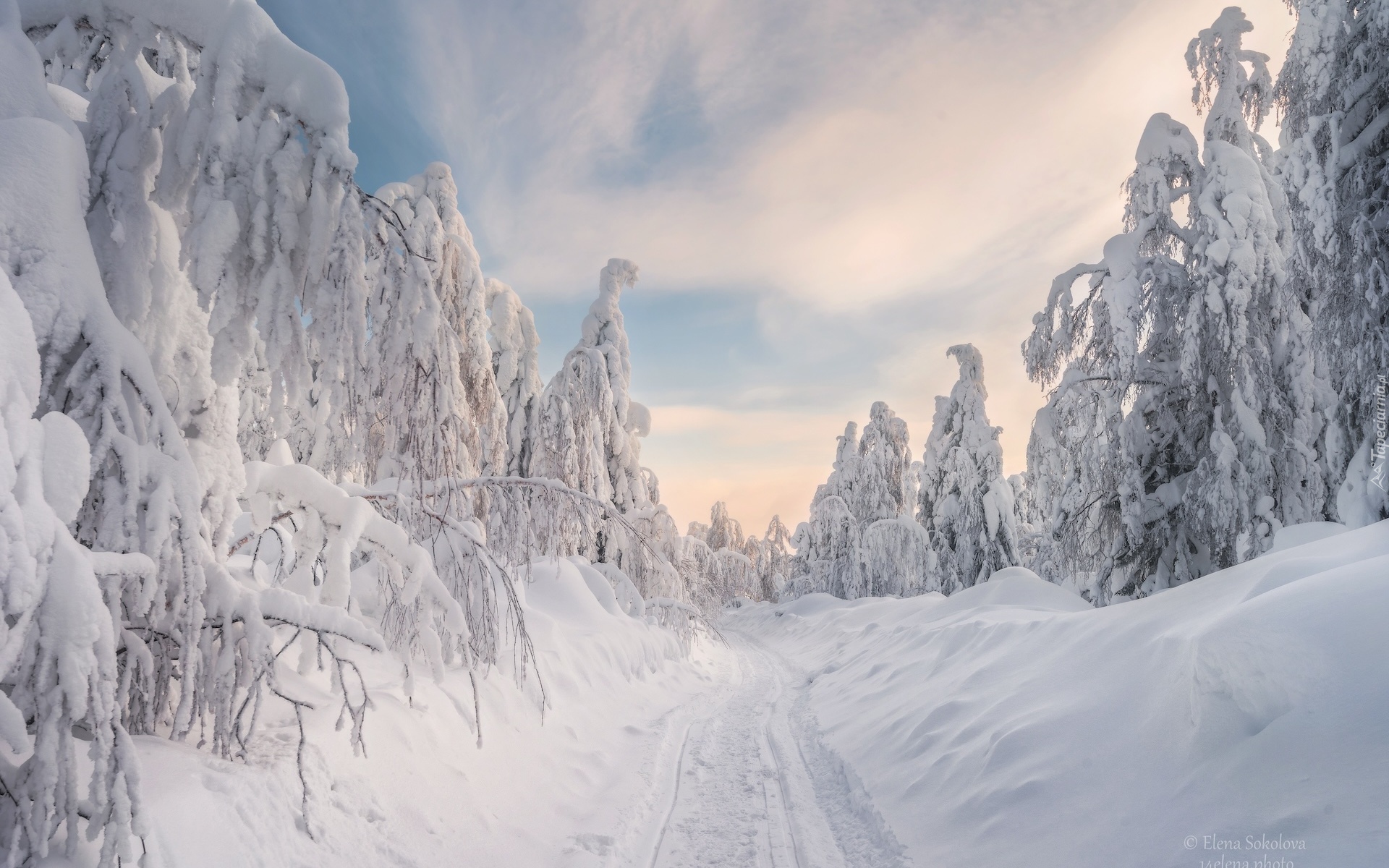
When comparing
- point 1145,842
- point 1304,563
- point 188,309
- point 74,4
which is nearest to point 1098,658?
point 1304,563

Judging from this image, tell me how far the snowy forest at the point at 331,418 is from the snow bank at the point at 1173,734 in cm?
7

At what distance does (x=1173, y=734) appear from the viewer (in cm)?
368

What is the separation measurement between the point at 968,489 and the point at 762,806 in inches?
749

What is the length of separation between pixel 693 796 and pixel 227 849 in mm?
3799

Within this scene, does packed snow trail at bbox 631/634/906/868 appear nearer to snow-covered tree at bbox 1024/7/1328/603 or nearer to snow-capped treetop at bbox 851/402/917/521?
snow-covered tree at bbox 1024/7/1328/603

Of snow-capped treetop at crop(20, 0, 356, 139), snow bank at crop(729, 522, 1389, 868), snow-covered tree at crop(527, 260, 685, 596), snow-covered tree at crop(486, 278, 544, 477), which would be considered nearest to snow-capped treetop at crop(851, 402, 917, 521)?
snow-covered tree at crop(527, 260, 685, 596)

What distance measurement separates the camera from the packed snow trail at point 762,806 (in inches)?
173

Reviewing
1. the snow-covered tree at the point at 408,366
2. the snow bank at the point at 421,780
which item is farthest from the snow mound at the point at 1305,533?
the snow-covered tree at the point at 408,366

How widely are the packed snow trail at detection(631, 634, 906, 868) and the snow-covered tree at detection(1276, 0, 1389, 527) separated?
16.8 feet

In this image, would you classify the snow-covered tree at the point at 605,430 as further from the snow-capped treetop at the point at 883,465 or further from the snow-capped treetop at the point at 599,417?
the snow-capped treetop at the point at 883,465

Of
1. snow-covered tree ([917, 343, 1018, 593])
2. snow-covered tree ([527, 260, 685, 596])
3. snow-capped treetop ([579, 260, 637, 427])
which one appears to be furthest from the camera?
snow-covered tree ([917, 343, 1018, 593])

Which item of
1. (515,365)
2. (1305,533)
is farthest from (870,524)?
(1305,533)

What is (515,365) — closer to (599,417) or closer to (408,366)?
(599,417)

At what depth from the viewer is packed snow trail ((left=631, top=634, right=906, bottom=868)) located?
14.5 feet
